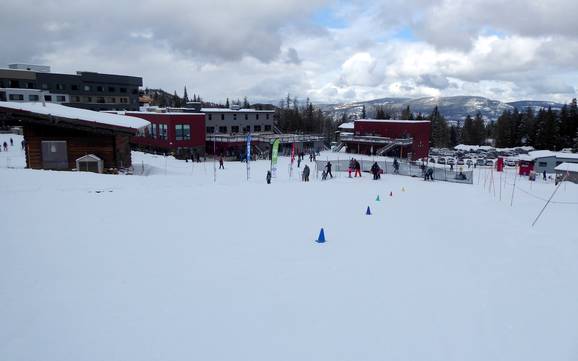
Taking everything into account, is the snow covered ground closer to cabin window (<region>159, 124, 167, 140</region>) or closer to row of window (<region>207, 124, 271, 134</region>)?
cabin window (<region>159, 124, 167, 140</region>)

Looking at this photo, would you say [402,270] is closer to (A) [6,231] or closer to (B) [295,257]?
(B) [295,257]

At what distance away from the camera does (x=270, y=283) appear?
773cm

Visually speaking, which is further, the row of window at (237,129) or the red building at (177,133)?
the row of window at (237,129)

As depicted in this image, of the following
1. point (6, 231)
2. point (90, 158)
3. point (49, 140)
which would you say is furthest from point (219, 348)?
point (49, 140)

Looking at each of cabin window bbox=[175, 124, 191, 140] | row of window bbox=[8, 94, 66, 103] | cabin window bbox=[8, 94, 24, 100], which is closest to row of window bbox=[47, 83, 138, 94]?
row of window bbox=[8, 94, 66, 103]

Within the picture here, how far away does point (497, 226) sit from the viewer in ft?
45.8

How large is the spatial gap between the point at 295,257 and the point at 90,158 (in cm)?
1993

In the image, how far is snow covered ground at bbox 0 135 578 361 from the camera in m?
5.85

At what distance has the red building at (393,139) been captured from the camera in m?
53.4

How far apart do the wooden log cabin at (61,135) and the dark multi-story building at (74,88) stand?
2004 inches

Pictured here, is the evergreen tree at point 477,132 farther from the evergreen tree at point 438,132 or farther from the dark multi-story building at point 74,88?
the dark multi-story building at point 74,88

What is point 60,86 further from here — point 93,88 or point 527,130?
point 527,130

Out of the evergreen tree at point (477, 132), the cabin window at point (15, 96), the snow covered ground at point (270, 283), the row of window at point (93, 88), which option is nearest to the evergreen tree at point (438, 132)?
the evergreen tree at point (477, 132)

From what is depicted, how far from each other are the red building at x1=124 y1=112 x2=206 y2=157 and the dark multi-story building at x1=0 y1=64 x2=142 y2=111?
33.7 m
